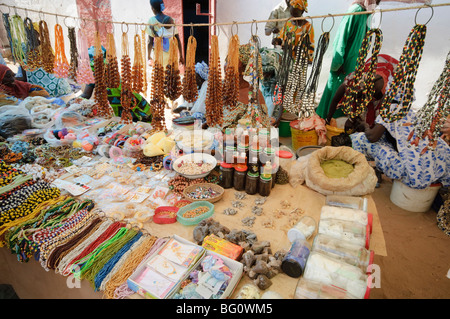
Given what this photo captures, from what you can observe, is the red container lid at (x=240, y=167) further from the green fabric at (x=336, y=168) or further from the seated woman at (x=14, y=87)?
the seated woman at (x=14, y=87)

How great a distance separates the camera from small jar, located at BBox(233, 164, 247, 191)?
2.63 meters

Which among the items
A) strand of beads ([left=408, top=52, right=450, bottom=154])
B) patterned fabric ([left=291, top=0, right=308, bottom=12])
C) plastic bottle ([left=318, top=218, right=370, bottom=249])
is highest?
patterned fabric ([left=291, top=0, right=308, bottom=12])

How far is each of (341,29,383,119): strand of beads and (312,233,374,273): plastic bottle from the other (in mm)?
1525

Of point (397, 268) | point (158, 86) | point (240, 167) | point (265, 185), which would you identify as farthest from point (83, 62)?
point (397, 268)

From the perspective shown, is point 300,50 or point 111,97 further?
point 111,97

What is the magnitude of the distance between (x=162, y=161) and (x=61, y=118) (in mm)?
1927

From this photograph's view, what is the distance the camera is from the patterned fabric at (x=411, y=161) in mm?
3078

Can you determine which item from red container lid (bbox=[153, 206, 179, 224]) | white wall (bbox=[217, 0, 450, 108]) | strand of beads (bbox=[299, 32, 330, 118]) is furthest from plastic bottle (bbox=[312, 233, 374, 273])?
white wall (bbox=[217, 0, 450, 108])

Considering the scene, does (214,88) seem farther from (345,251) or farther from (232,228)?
(345,251)

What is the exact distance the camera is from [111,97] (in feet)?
15.1

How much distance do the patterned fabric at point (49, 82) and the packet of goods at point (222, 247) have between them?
5.51 meters

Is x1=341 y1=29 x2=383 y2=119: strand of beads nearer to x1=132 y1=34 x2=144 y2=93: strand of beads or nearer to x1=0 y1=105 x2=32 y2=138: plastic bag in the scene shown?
x1=132 y1=34 x2=144 y2=93: strand of beads
